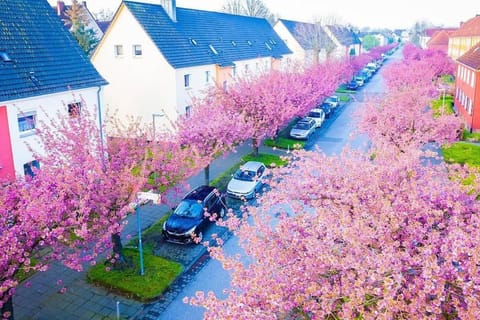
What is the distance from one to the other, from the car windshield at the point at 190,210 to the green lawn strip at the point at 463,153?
46.3 ft

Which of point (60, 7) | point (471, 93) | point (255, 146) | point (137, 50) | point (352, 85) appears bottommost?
point (255, 146)

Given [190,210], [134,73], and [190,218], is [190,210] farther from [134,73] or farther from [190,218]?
[134,73]

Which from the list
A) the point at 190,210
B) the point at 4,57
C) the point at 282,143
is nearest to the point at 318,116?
the point at 282,143

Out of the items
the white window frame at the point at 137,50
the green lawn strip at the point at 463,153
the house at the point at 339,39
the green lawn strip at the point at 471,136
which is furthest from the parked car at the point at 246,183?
the house at the point at 339,39

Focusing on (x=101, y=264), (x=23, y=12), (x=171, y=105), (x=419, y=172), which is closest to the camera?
(x=419, y=172)

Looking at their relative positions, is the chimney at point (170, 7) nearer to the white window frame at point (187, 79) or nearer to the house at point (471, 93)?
the white window frame at point (187, 79)

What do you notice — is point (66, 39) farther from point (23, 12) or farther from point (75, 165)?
point (75, 165)

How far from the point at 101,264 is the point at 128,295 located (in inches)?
78.5

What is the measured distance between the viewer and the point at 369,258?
19.4ft

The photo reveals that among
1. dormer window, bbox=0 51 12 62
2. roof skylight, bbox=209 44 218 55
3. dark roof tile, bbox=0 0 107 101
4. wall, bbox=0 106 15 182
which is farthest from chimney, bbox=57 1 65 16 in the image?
wall, bbox=0 106 15 182

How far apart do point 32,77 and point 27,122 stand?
206 cm

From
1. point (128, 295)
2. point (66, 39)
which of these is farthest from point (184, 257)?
point (66, 39)

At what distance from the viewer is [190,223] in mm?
15977

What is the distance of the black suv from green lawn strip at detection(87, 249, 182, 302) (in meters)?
1.29
